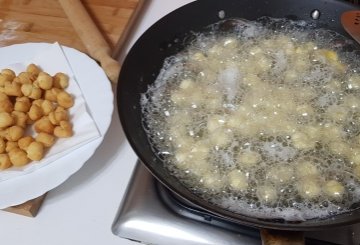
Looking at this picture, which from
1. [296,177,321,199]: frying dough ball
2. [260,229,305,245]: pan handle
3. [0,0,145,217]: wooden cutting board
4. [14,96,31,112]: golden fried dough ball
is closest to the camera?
[260,229,305,245]: pan handle

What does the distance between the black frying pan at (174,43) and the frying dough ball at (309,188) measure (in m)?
0.05

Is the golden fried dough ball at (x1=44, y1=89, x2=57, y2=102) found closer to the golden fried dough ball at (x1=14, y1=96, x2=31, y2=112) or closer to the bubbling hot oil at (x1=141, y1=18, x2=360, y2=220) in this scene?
the golden fried dough ball at (x1=14, y1=96, x2=31, y2=112)

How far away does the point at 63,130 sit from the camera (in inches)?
33.4

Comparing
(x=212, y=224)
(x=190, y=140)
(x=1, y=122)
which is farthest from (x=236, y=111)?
(x=1, y=122)

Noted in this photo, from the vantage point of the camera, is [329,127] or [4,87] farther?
[4,87]

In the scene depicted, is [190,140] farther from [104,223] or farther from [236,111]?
[104,223]

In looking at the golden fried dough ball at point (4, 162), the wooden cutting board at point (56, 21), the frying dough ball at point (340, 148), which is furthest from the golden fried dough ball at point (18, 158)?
the frying dough ball at point (340, 148)

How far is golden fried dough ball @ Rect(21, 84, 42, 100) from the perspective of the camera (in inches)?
35.2

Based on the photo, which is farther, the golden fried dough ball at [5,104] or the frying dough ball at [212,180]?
the golden fried dough ball at [5,104]

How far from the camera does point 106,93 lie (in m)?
0.92

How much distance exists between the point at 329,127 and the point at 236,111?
0.16m

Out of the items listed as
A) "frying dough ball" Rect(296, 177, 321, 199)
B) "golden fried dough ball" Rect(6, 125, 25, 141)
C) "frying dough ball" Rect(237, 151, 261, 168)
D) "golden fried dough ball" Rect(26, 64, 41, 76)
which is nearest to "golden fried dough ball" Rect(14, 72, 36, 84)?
"golden fried dough ball" Rect(26, 64, 41, 76)

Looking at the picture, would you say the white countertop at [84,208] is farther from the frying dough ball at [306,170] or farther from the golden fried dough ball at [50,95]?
the frying dough ball at [306,170]

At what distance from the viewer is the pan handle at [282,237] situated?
576 millimetres
